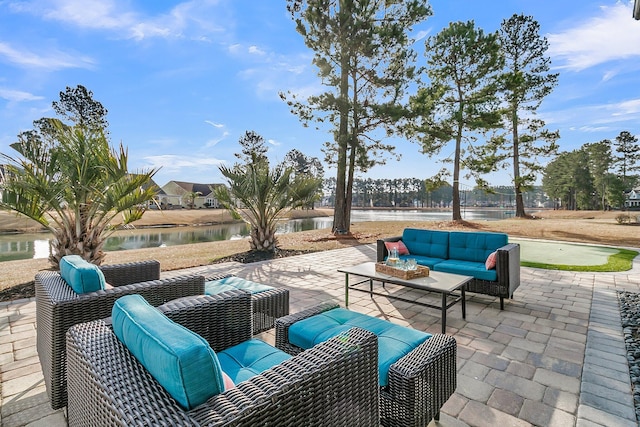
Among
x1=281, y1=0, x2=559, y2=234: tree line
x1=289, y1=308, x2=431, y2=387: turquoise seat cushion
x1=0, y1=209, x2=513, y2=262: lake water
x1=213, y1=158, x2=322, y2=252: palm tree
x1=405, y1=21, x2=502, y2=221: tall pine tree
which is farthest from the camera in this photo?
x1=405, y1=21, x2=502, y2=221: tall pine tree

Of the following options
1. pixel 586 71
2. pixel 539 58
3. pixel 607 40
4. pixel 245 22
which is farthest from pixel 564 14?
pixel 539 58

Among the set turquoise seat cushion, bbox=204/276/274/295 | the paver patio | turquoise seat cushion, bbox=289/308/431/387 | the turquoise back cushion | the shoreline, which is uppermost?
the turquoise back cushion

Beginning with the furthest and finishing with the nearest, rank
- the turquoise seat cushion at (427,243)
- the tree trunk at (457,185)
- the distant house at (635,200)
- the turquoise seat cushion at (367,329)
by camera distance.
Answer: the distant house at (635,200) → the tree trunk at (457,185) → the turquoise seat cushion at (427,243) → the turquoise seat cushion at (367,329)

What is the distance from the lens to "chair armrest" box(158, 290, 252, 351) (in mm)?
1712

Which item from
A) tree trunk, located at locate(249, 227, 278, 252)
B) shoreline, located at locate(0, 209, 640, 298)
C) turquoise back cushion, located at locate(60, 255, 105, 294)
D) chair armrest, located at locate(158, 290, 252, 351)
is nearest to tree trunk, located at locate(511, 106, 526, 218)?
shoreline, located at locate(0, 209, 640, 298)

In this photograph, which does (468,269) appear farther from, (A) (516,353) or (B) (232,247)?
(B) (232,247)

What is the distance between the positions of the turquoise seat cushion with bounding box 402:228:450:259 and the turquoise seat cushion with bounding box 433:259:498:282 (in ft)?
0.96

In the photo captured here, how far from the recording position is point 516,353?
252 cm

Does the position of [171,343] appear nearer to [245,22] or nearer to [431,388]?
[431,388]

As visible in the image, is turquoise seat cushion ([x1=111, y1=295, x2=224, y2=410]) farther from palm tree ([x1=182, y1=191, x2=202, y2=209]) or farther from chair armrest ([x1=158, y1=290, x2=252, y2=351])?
palm tree ([x1=182, y1=191, x2=202, y2=209])

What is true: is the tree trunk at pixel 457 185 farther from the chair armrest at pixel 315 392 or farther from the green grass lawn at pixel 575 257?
the chair armrest at pixel 315 392

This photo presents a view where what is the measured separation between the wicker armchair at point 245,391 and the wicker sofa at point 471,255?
2.80 metres

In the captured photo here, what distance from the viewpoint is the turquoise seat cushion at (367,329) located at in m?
1.70

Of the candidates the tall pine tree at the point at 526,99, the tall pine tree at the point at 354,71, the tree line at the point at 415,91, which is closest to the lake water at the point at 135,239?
the tall pine tree at the point at 526,99
